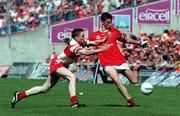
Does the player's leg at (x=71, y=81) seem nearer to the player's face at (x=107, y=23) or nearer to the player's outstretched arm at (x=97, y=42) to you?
the player's outstretched arm at (x=97, y=42)

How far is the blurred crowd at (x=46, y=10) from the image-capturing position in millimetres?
40562

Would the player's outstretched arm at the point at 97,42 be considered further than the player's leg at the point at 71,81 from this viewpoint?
Yes

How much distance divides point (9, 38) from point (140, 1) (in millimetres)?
7764

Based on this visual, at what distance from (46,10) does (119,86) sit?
24185mm

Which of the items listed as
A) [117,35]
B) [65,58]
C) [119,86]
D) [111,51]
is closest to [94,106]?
[119,86]

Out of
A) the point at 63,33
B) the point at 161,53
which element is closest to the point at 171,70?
the point at 161,53

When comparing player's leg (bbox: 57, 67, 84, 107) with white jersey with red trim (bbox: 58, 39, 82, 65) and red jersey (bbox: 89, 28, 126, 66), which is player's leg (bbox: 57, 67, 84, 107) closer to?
white jersey with red trim (bbox: 58, 39, 82, 65)

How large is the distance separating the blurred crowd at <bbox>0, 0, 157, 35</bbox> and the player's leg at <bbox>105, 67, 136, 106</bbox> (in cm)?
2204

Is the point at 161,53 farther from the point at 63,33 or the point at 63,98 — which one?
A: the point at 63,98

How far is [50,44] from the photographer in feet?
132

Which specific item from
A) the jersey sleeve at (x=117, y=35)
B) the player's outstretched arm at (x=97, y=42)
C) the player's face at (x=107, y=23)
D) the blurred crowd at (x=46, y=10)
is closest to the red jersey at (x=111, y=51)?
the jersey sleeve at (x=117, y=35)

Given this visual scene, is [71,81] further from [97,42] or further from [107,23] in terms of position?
[107,23]

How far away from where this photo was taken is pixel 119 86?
1759 centimetres

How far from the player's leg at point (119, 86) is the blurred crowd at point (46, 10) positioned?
22038 millimetres
